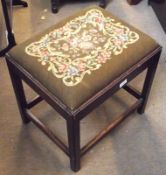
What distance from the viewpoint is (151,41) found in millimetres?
1128

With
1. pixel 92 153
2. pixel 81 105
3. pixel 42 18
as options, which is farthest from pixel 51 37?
pixel 42 18

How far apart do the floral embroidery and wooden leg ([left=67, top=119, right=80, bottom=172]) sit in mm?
135

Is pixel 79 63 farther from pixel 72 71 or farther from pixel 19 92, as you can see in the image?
pixel 19 92

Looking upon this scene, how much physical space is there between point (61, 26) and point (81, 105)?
15.3 inches

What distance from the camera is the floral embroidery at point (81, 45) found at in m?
1.01

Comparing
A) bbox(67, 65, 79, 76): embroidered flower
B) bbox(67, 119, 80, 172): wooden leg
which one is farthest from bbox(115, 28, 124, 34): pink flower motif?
bbox(67, 119, 80, 172): wooden leg

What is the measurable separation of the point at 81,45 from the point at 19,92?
14.0 inches

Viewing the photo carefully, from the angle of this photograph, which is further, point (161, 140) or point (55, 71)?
point (161, 140)

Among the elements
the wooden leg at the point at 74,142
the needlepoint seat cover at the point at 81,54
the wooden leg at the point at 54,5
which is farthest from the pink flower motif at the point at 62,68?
the wooden leg at the point at 54,5

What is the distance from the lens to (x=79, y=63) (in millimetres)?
1022

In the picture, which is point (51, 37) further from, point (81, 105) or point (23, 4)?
point (23, 4)

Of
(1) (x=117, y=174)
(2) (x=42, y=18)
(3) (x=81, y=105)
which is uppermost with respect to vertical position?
(3) (x=81, y=105)

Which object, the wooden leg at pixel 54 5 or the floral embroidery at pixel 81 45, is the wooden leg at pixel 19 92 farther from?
the wooden leg at pixel 54 5

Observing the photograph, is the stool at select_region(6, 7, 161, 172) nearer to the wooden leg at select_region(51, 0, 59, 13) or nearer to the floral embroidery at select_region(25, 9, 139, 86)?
the floral embroidery at select_region(25, 9, 139, 86)
